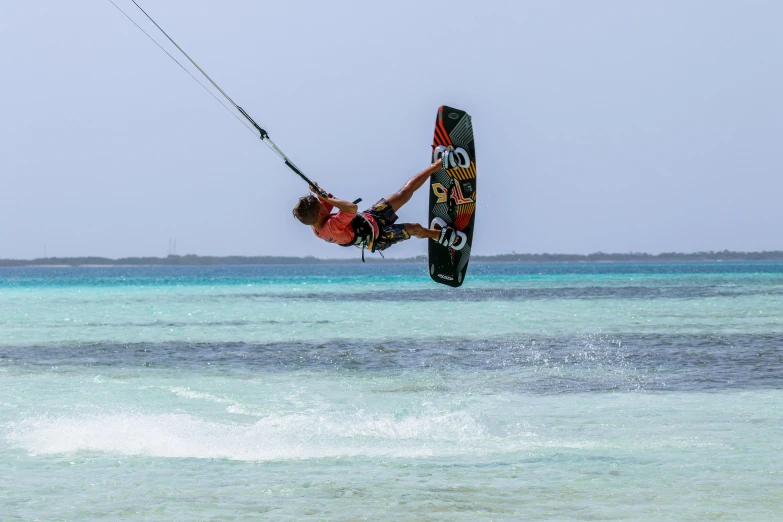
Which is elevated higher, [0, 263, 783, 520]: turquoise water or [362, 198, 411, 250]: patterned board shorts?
[362, 198, 411, 250]: patterned board shorts

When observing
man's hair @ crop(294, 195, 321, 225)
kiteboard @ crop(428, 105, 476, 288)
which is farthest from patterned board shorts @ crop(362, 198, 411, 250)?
kiteboard @ crop(428, 105, 476, 288)

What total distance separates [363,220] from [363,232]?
0.13 m

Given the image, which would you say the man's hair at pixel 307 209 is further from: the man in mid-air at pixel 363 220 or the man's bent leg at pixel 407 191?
the man's bent leg at pixel 407 191

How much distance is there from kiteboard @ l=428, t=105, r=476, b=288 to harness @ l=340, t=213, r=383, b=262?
2234 millimetres

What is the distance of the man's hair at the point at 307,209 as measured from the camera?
8.38 metres

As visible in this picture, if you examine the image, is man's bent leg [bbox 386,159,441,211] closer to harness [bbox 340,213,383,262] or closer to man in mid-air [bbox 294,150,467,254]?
man in mid-air [bbox 294,150,467,254]

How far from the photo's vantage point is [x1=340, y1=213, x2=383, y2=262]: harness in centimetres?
885

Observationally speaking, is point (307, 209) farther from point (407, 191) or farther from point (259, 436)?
point (259, 436)

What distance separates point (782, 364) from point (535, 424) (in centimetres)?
625

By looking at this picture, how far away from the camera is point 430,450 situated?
832 centimetres

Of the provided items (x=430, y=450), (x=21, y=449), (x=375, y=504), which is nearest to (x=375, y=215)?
(x=430, y=450)

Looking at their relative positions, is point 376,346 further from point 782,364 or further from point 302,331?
point 782,364

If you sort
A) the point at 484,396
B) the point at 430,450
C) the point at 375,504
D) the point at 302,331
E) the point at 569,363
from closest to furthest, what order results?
the point at 375,504
the point at 430,450
the point at 484,396
the point at 569,363
the point at 302,331

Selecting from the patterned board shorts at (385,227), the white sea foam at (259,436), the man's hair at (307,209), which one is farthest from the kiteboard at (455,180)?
the man's hair at (307,209)
